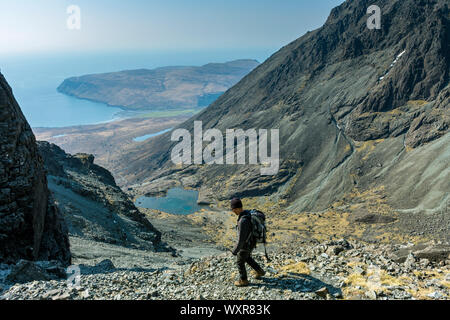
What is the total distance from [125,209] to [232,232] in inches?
1249

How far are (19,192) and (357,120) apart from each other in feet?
323

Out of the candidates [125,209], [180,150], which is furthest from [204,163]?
[125,209]

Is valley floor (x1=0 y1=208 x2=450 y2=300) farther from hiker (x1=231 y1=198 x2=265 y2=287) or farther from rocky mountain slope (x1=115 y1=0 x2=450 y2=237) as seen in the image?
rocky mountain slope (x1=115 y1=0 x2=450 y2=237)

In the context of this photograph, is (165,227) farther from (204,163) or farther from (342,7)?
(342,7)

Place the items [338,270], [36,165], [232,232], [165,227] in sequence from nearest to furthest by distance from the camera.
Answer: [338,270] → [36,165] → [165,227] → [232,232]

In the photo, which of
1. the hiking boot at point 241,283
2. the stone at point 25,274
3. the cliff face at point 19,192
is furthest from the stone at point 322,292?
the cliff face at point 19,192

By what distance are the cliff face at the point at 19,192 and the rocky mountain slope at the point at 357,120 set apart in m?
55.1

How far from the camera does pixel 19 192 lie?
47.2 ft

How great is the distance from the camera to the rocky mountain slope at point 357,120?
6931 cm

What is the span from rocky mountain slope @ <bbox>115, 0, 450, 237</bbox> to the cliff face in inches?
2169

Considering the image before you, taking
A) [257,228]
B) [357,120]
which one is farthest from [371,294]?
[357,120]

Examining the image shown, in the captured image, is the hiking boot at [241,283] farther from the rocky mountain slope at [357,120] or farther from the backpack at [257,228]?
the rocky mountain slope at [357,120]

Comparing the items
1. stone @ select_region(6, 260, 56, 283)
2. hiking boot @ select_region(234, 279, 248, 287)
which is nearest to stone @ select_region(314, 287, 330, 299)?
hiking boot @ select_region(234, 279, 248, 287)

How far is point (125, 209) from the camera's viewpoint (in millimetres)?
43250
